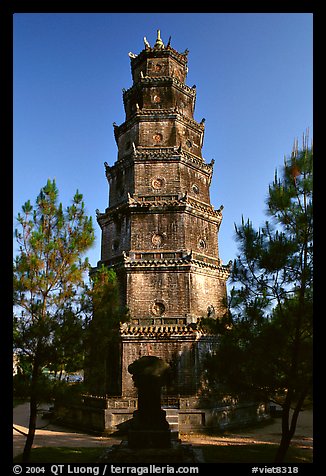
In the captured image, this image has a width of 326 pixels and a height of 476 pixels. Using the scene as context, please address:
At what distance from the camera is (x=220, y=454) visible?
1379cm

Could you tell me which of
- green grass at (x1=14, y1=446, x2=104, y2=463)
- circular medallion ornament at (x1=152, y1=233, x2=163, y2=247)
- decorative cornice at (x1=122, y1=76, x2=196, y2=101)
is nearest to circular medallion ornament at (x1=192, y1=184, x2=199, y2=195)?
circular medallion ornament at (x1=152, y1=233, x2=163, y2=247)

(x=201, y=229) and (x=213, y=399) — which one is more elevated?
(x=201, y=229)

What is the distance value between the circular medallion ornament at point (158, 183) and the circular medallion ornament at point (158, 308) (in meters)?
7.46

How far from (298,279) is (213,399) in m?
11.4

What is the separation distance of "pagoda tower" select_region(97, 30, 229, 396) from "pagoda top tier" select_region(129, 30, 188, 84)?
7cm

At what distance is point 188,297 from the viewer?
69.9ft

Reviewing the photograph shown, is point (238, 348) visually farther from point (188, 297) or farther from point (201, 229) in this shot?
point (201, 229)

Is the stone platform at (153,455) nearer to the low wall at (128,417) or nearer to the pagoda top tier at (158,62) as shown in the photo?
the low wall at (128,417)

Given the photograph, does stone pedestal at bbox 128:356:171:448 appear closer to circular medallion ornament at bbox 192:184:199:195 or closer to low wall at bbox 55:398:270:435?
low wall at bbox 55:398:270:435

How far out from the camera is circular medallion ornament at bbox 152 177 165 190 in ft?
78.7

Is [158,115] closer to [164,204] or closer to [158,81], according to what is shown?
[158,81]
